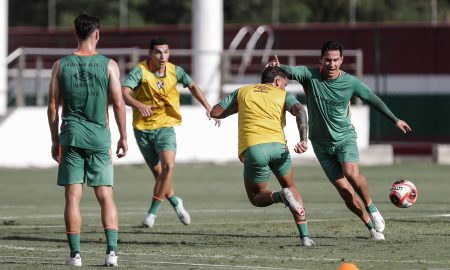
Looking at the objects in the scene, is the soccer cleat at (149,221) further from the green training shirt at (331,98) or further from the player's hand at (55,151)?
the player's hand at (55,151)

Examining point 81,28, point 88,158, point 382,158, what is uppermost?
point 81,28

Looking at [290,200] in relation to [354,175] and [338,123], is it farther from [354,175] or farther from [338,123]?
[338,123]

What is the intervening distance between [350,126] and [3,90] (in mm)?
16748

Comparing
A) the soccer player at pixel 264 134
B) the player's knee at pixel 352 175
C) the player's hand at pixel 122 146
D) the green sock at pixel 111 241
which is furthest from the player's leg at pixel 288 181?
the green sock at pixel 111 241

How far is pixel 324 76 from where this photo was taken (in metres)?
13.6

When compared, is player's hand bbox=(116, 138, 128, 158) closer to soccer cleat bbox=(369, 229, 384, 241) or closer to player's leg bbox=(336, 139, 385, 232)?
player's leg bbox=(336, 139, 385, 232)

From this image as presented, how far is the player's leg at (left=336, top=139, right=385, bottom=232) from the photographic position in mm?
13375

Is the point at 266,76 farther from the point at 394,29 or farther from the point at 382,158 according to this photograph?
the point at 394,29

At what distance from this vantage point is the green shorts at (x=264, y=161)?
12.9 meters

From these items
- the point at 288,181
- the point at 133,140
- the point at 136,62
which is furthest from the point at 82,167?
the point at 136,62

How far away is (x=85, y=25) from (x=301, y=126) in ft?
8.38

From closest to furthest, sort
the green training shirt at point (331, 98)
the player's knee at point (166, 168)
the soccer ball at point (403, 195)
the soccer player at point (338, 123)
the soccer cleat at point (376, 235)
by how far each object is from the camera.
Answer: the soccer cleat at point (376, 235) < the soccer player at point (338, 123) < the green training shirt at point (331, 98) < the soccer ball at point (403, 195) < the player's knee at point (166, 168)

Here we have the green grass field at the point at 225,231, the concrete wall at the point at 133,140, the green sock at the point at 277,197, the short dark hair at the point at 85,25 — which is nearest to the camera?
the short dark hair at the point at 85,25

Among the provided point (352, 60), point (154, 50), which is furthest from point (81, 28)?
point (352, 60)
